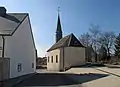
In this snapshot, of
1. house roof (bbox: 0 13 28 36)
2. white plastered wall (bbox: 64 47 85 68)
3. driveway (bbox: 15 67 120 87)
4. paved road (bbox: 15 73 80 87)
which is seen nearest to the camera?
driveway (bbox: 15 67 120 87)

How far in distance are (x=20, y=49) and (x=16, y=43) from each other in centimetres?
194

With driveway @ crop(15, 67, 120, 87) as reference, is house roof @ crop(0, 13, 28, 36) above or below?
above

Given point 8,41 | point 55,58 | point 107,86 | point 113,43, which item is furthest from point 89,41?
point 107,86

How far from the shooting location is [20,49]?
2609cm

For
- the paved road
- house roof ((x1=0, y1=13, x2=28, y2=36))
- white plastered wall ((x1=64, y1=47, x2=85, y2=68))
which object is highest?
house roof ((x1=0, y1=13, x2=28, y2=36))

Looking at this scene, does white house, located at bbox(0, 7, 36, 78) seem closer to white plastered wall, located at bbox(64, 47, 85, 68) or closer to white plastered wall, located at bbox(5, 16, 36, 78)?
white plastered wall, located at bbox(5, 16, 36, 78)

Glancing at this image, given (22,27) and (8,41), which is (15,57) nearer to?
(8,41)

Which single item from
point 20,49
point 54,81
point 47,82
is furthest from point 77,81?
point 20,49

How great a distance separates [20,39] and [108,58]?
48.3 meters

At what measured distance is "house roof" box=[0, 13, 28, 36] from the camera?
896 inches

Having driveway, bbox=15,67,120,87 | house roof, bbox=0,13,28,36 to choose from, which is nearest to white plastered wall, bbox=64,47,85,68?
house roof, bbox=0,13,28,36

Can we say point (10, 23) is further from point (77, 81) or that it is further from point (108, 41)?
point (108, 41)

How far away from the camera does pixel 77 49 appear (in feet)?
148

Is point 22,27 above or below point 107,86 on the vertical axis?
above
